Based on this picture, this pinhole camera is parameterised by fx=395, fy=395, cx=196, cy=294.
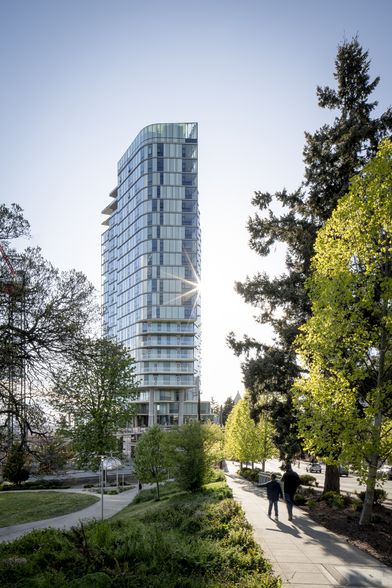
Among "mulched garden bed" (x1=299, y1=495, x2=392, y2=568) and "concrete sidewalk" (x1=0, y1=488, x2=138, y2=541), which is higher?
"mulched garden bed" (x1=299, y1=495, x2=392, y2=568)

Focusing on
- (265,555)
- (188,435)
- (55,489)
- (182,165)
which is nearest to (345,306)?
(265,555)

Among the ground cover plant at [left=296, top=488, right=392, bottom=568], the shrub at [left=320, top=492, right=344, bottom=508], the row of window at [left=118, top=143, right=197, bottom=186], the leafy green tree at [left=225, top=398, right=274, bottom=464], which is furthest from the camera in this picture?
the row of window at [left=118, top=143, right=197, bottom=186]

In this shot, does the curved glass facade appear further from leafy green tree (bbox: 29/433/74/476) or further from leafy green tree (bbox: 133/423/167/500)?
leafy green tree (bbox: 29/433/74/476)

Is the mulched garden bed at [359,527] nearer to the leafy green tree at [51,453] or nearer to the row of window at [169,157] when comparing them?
the leafy green tree at [51,453]

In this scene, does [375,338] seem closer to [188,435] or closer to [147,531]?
[147,531]

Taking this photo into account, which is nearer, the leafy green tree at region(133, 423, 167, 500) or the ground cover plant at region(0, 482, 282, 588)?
the ground cover plant at region(0, 482, 282, 588)

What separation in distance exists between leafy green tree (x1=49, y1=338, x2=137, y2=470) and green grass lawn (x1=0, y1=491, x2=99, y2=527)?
1238cm

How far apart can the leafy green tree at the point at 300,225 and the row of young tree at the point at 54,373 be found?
10926 mm

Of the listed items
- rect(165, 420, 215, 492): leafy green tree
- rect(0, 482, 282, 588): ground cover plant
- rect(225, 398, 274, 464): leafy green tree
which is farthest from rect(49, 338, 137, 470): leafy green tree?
rect(225, 398, 274, 464): leafy green tree

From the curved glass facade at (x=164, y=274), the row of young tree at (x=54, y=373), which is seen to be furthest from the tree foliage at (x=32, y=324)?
the curved glass facade at (x=164, y=274)

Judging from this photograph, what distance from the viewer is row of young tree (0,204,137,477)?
10047 mm

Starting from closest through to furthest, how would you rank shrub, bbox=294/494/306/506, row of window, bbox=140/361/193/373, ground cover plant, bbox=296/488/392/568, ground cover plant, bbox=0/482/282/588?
ground cover plant, bbox=0/482/282/588 → ground cover plant, bbox=296/488/392/568 → shrub, bbox=294/494/306/506 → row of window, bbox=140/361/193/373

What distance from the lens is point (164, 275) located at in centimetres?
6619

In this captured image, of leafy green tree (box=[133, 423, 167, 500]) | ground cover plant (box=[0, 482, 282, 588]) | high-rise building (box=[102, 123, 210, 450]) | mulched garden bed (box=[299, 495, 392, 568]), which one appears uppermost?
high-rise building (box=[102, 123, 210, 450])
